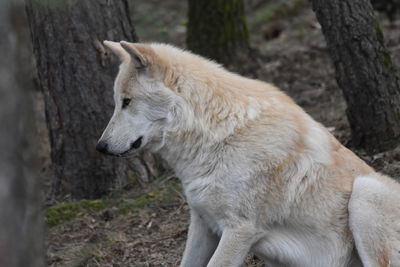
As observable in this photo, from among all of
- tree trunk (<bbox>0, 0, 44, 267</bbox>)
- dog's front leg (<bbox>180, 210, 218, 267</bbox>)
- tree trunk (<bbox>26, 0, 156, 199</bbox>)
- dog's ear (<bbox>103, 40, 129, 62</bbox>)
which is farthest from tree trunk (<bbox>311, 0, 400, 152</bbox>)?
tree trunk (<bbox>0, 0, 44, 267</bbox>)

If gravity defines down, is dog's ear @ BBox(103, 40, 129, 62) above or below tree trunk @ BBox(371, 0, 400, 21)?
above

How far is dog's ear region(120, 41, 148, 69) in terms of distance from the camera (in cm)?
585

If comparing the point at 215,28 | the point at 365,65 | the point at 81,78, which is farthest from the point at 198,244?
the point at 215,28

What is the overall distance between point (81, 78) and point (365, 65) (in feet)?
9.73

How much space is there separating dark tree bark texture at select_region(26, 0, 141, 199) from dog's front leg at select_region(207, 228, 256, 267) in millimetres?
3115

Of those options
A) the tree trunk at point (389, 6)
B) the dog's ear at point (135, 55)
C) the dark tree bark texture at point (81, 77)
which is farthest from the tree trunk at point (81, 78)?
the tree trunk at point (389, 6)

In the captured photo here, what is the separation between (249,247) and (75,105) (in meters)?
3.41

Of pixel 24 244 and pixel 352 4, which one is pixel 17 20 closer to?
pixel 24 244

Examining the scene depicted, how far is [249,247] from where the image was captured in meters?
5.79

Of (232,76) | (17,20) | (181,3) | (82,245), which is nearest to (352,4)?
(232,76)

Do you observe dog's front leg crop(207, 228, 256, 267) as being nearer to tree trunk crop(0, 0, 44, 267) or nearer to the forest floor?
the forest floor

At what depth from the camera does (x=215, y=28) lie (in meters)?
12.1

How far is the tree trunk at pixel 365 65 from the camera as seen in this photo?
7859mm

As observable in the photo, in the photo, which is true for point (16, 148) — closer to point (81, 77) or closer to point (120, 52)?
point (120, 52)
